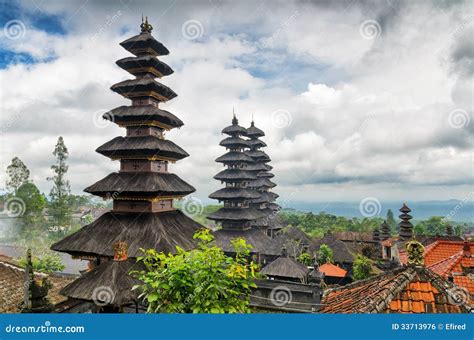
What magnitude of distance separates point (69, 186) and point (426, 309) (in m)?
38.0

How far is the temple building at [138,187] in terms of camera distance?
39.7ft

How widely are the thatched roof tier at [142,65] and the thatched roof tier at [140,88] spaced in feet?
2.05

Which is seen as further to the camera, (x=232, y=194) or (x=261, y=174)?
(x=261, y=174)

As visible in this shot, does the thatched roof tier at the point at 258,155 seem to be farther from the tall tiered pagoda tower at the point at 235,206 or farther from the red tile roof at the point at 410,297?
the red tile roof at the point at 410,297

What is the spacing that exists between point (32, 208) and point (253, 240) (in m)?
25.9

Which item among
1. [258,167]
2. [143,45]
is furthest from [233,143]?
[143,45]

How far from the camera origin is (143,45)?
51.0 feet

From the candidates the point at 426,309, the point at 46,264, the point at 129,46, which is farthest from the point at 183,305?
the point at 46,264

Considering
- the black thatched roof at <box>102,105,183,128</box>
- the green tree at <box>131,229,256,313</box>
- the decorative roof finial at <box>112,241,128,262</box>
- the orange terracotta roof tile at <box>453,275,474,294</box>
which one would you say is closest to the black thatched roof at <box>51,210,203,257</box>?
the decorative roof finial at <box>112,241,128,262</box>

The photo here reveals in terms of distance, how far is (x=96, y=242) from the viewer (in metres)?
12.8

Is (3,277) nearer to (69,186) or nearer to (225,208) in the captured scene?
(225,208)

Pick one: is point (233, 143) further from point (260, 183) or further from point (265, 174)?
point (265, 174)

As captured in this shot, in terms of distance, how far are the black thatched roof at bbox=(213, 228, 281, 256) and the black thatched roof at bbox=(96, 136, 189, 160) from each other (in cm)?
1275

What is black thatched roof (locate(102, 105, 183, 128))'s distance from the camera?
48.6 ft
